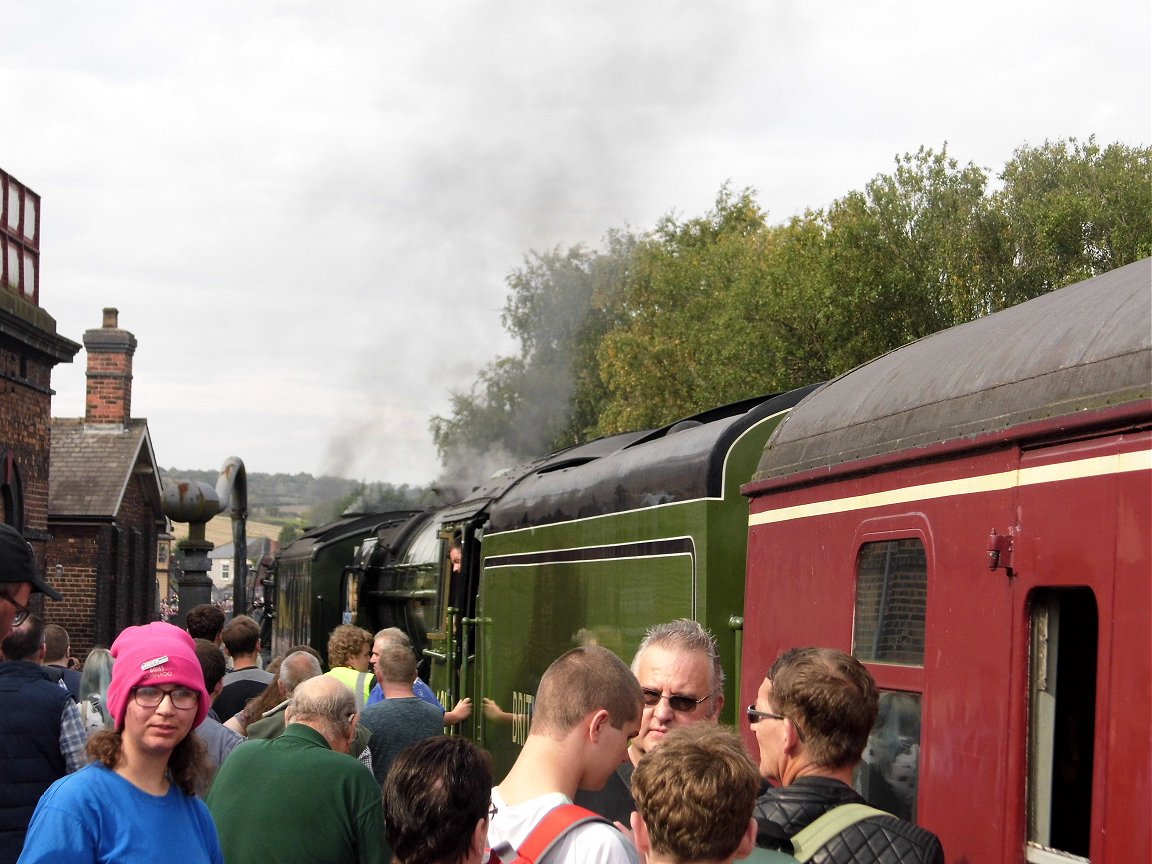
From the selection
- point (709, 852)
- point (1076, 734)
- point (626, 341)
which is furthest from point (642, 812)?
point (626, 341)

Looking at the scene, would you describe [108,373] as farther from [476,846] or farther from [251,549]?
[251,549]

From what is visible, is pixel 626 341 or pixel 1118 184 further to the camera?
pixel 626 341

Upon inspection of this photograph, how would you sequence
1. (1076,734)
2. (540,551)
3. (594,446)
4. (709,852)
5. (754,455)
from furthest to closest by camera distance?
1. (594,446)
2. (540,551)
3. (754,455)
4. (1076,734)
5. (709,852)

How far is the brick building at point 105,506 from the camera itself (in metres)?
26.8

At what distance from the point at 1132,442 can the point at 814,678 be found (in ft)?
3.04

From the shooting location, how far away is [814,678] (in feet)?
11.7

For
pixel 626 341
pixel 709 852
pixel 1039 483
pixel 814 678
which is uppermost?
pixel 626 341

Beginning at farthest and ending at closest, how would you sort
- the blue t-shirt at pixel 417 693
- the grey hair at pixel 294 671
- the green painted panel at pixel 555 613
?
1. the blue t-shirt at pixel 417 693
2. the green painted panel at pixel 555 613
3. the grey hair at pixel 294 671

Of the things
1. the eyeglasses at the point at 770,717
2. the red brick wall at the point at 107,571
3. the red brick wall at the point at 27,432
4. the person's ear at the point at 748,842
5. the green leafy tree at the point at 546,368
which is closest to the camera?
the person's ear at the point at 748,842

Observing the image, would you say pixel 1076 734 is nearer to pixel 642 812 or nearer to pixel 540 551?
pixel 642 812

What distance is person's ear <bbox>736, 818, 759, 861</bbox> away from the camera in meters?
2.89

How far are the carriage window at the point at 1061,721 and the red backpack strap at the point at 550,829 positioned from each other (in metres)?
1.32

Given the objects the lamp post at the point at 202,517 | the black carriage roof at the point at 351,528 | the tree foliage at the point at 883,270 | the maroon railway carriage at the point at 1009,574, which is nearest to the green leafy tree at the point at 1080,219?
the tree foliage at the point at 883,270

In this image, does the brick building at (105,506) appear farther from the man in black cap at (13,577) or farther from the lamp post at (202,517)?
the man in black cap at (13,577)
